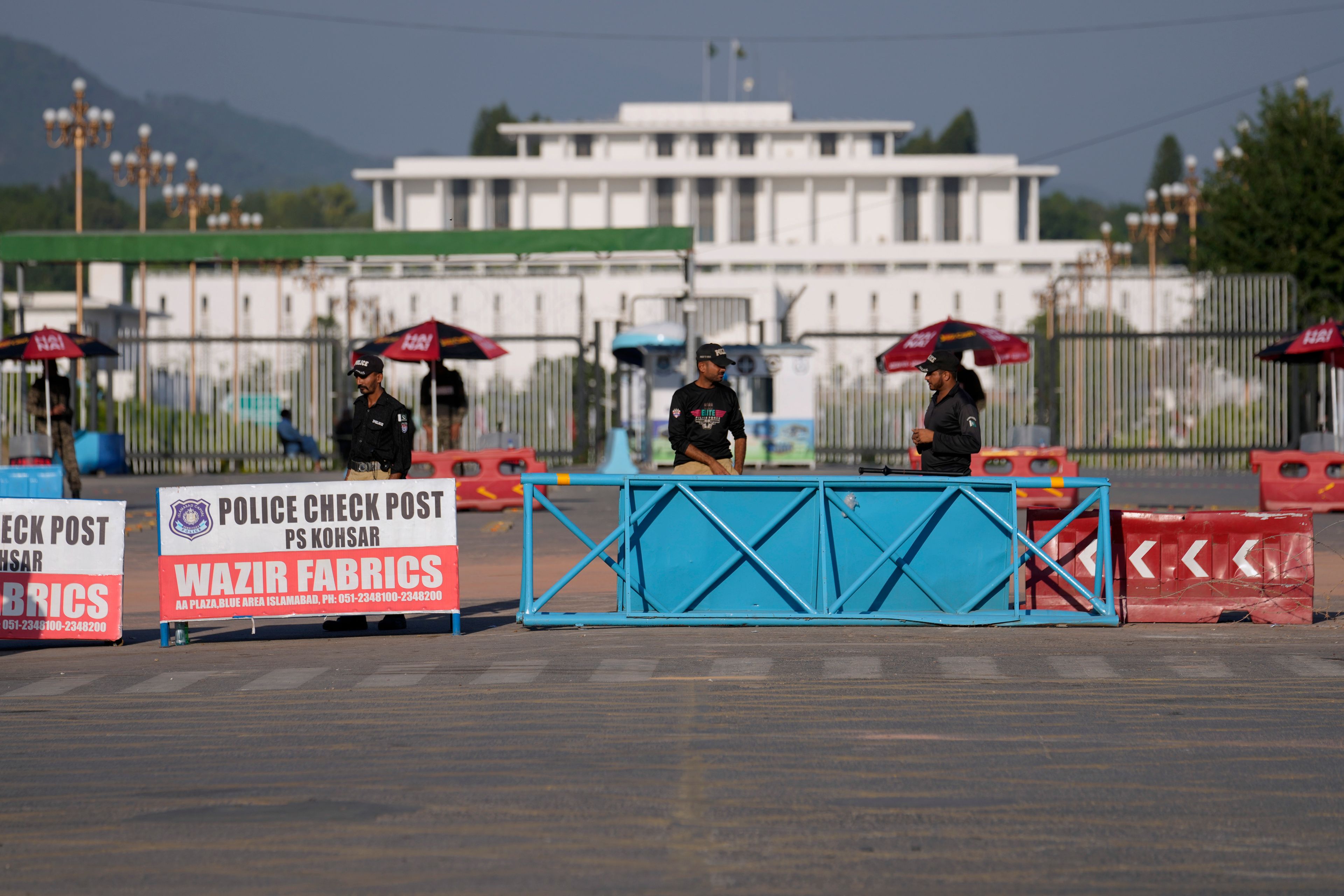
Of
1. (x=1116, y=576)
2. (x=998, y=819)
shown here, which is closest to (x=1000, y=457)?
(x=1116, y=576)

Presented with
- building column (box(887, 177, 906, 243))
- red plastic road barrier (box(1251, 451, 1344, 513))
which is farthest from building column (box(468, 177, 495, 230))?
red plastic road barrier (box(1251, 451, 1344, 513))

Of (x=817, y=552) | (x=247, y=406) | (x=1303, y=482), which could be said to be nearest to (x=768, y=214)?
Result: (x=247, y=406)

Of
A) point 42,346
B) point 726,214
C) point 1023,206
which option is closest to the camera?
point 42,346

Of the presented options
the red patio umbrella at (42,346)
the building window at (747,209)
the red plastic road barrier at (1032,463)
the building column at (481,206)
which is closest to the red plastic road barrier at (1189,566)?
the red plastic road barrier at (1032,463)

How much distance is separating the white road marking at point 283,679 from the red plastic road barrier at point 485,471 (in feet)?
41.9

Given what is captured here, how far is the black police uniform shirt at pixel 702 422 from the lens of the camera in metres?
12.3

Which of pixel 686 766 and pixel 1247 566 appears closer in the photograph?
pixel 686 766

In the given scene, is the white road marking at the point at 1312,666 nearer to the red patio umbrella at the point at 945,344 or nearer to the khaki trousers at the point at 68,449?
the red patio umbrella at the point at 945,344

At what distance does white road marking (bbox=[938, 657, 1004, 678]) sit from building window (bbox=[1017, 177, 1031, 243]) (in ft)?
406

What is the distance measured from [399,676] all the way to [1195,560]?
5.86 m

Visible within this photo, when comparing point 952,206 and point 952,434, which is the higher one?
point 952,206

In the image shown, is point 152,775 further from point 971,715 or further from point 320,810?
point 971,715

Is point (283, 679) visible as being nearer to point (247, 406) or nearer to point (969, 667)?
point (969, 667)

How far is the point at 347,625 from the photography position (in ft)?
39.3
